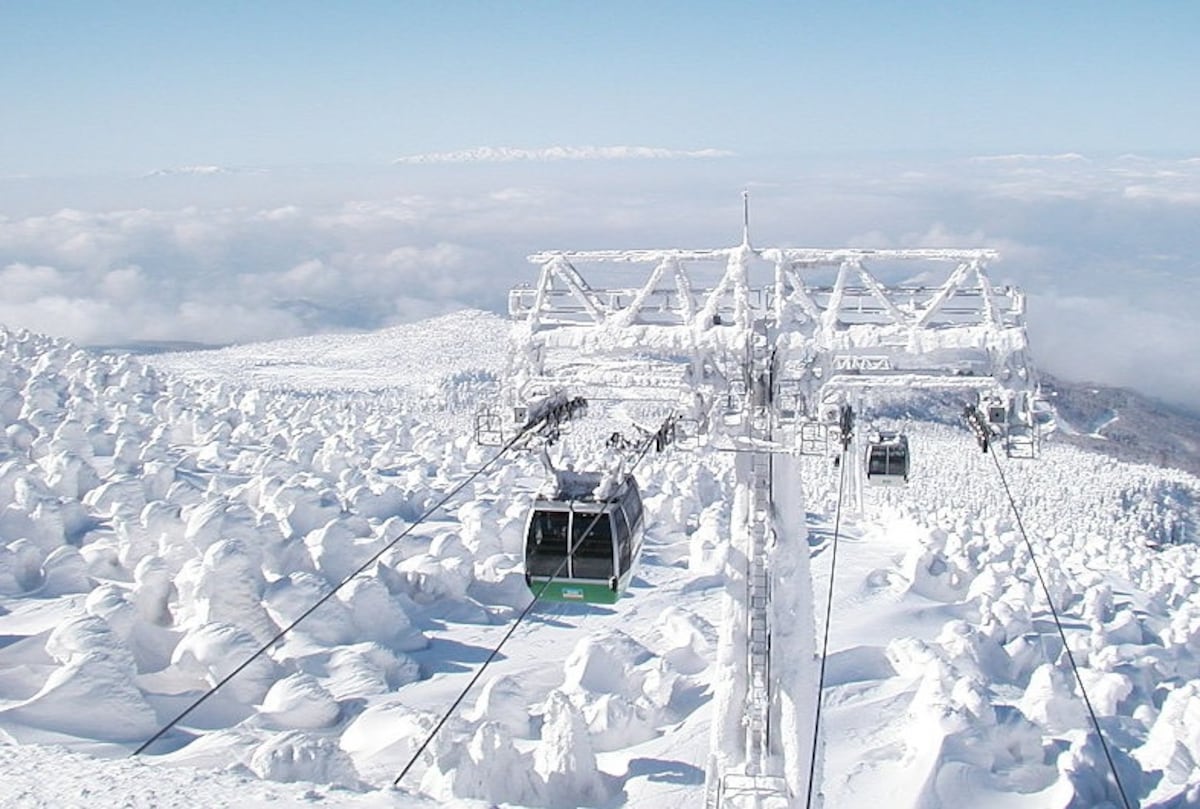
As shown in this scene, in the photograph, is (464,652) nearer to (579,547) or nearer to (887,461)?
(887,461)

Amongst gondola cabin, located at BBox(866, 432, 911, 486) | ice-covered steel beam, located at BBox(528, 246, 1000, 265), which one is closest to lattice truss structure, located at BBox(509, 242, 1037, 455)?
ice-covered steel beam, located at BBox(528, 246, 1000, 265)

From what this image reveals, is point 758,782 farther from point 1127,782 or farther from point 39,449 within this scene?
point 39,449

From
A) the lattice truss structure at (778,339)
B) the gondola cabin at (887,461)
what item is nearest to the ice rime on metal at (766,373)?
the lattice truss structure at (778,339)

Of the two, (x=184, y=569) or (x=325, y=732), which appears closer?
(x=325, y=732)

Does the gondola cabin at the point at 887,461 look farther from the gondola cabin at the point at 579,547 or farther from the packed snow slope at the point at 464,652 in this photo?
the gondola cabin at the point at 579,547

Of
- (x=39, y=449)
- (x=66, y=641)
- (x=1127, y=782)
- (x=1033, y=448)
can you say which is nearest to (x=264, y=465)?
(x=39, y=449)

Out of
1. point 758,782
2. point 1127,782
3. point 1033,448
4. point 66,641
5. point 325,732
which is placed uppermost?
point 1033,448

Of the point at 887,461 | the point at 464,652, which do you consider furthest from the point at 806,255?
the point at 464,652
